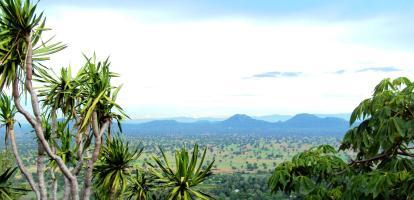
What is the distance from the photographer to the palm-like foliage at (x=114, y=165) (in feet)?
37.8

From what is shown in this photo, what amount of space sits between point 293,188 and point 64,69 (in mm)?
6003

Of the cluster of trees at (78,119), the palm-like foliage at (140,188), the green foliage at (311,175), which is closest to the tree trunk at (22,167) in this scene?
the cluster of trees at (78,119)

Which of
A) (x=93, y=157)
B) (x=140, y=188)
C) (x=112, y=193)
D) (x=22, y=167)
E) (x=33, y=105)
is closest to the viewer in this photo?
(x=33, y=105)

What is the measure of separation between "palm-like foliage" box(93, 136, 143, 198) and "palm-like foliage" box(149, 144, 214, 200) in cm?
87

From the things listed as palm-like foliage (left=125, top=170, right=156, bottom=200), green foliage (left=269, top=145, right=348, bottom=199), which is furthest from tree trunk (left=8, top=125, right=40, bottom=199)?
green foliage (left=269, top=145, right=348, bottom=199)

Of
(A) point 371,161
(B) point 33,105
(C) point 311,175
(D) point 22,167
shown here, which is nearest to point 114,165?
(D) point 22,167

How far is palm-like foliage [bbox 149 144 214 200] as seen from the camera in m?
10.9

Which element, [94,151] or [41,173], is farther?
[41,173]

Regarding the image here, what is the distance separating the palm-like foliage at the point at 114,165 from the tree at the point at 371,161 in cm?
516

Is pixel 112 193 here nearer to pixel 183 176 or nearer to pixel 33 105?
pixel 183 176

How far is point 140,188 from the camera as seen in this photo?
12367 mm

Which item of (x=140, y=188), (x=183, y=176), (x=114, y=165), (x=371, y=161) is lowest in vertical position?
(x=140, y=188)

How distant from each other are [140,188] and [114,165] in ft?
3.99

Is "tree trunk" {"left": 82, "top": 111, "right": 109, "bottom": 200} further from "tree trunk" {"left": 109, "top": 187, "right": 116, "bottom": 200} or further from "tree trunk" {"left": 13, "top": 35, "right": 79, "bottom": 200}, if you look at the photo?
"tree trunk" {"left": 109, "top": 187, "right": 116, "bottom": 200}
